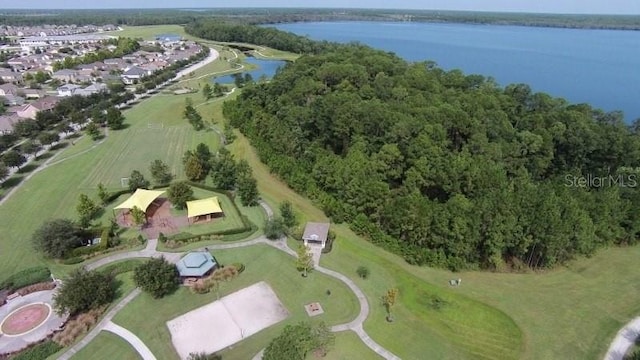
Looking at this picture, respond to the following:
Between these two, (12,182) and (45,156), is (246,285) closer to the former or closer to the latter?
(12,182)

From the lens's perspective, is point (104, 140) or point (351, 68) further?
point (351, 68)

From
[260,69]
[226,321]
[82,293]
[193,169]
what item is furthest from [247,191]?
[260,69]

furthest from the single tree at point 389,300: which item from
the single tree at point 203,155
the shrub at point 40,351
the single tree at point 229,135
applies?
the single tree at point 229,135

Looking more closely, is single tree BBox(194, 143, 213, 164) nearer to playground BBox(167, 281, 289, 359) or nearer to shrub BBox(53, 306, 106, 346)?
playground BBox(167, 281, 289, 359)

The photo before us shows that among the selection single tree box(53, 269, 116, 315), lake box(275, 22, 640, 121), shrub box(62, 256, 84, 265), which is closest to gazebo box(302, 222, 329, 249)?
single tree box(53, 269, 116, 315)

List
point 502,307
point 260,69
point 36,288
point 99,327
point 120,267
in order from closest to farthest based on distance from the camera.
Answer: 1. point 99,327
2. point 502,307
3. point 36,288
4. point 120,267
5. point 260,69

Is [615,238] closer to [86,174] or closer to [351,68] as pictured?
[351,68]

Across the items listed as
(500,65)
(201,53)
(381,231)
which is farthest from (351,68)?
(201,53)
